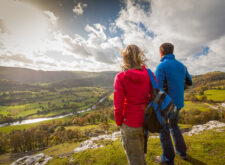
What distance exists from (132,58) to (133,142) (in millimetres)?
1979

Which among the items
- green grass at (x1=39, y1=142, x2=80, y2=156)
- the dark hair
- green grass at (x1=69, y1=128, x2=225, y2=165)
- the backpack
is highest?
the dark hair

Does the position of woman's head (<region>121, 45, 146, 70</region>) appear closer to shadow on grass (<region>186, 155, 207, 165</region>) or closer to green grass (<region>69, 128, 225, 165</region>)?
green grass (<region>69, 128, 225, 165</region>)

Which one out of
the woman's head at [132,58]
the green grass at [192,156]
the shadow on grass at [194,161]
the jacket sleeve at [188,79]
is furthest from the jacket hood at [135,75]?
the shadow on grass at [194,161]

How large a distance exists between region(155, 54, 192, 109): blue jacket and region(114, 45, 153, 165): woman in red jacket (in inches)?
32.5

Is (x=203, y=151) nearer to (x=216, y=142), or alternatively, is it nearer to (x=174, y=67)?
(x=216, y=142)

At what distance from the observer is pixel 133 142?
2344mm

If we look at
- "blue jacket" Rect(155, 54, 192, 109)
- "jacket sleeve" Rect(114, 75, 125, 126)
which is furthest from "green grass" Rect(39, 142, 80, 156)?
"blue jacket" Rect(155, 54, 192, 109)

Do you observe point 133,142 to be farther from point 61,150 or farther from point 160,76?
point 61,150

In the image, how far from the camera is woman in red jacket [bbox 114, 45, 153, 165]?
229cm

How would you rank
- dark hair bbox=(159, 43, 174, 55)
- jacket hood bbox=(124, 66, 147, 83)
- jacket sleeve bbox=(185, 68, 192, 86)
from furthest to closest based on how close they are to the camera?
jacket sleeve bbox=(185, 68, 192, 86)
dark hair bbox=(159, 43, 174, 55)
jacket hood bbox=(124, 66, 147, 83)

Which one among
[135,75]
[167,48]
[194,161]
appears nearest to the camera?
[135,75]

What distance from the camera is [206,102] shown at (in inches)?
2301

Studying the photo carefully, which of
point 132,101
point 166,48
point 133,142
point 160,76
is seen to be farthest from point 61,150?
point 166,48

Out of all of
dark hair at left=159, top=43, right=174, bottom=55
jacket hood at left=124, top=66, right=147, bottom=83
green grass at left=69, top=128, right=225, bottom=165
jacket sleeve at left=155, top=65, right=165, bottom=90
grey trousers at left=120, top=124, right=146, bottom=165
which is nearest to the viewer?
jacket hood at left=124, top=66, right=147, bottom=83
